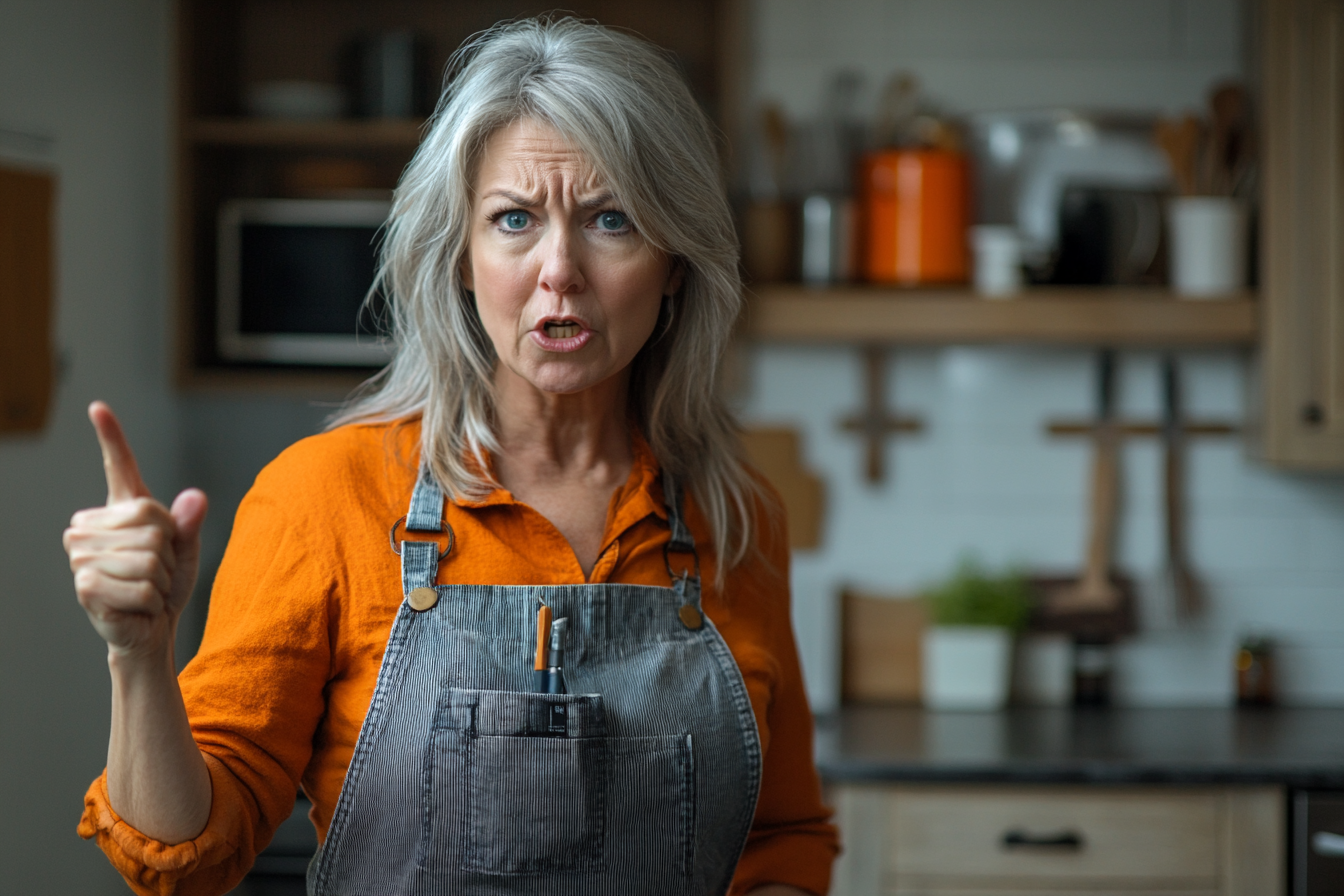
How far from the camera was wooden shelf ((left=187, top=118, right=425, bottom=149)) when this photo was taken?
7.93 ft

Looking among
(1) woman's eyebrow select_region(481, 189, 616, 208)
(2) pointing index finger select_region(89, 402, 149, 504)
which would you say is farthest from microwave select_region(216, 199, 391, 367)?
(2) pointing index finger select_region(89, 402, 149, 504)

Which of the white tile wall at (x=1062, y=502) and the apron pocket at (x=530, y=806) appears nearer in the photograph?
the apron pocket at (x=530, y=806)

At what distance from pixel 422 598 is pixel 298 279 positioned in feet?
4.83

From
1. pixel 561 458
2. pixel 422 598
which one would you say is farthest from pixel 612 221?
pixel 422 598

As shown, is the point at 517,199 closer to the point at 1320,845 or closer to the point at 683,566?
the point at 683,566

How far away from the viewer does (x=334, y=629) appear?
3.56ft

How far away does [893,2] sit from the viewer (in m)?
2.59

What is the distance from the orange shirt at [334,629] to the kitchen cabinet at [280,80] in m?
1.35

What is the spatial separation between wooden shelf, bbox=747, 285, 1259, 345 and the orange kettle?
0.20 ft

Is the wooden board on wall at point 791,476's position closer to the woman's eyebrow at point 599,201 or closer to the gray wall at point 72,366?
the gray wall at point 72,366

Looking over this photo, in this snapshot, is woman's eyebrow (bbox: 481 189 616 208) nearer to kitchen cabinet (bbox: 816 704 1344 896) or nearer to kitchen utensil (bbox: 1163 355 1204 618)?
kitchen cabinet (bbox: 816 704 1344 896)

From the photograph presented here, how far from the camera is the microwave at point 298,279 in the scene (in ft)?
7.85

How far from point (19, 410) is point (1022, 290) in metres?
1.73

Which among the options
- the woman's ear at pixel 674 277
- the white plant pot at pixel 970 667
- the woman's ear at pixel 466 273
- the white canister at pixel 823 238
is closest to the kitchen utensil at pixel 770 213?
the white canister at pixel 823 238
